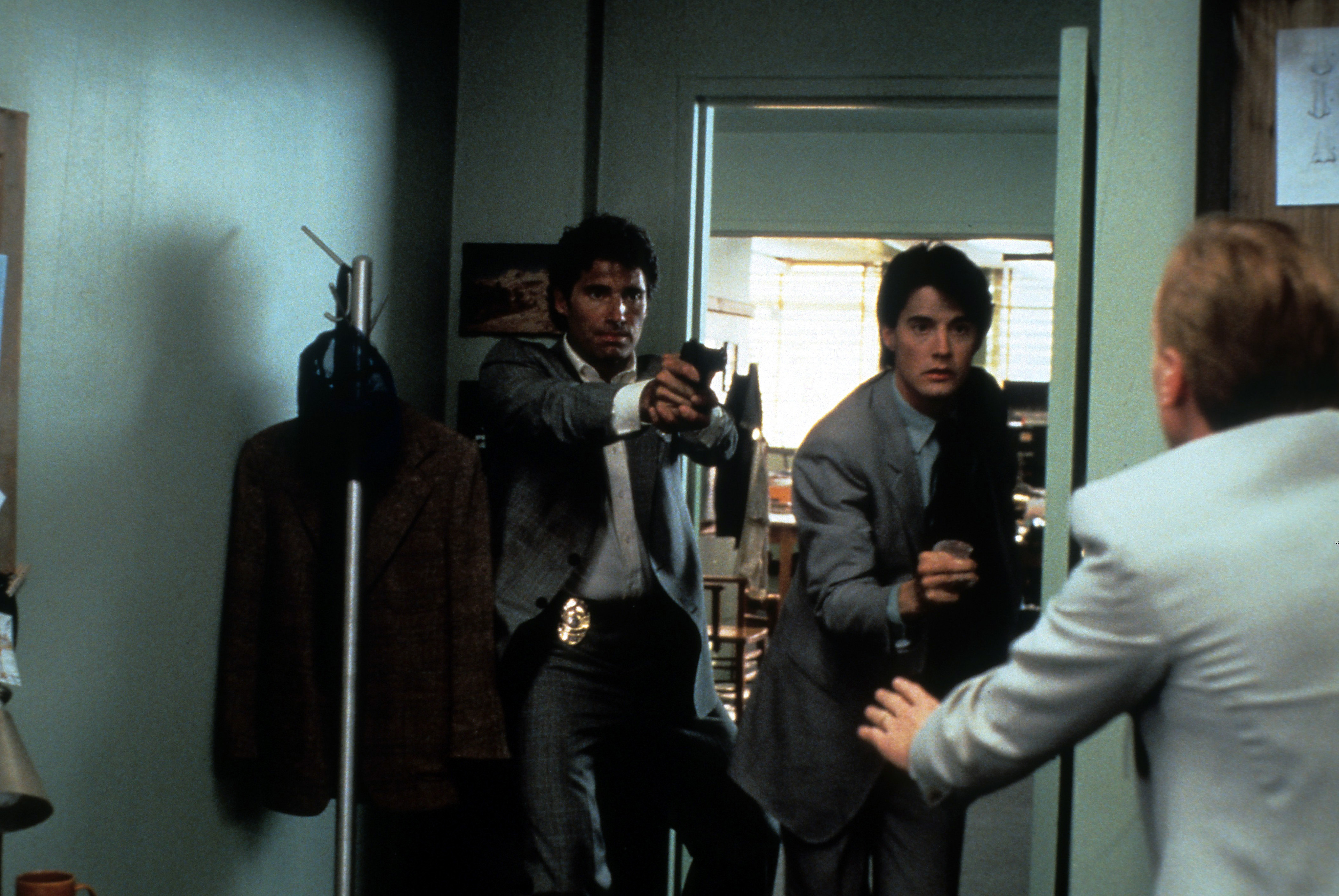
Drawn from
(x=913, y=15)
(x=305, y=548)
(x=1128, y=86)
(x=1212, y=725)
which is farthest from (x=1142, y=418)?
(x=913, y=15)

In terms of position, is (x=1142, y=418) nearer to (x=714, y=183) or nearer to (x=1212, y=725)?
(x=1212, y=725)

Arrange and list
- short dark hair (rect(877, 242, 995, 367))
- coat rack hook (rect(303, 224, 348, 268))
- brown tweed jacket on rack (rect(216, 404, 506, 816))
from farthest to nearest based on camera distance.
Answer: brown tweed jacket on rack (rect(216, 404, 506, 816)) < coat rack hook (rect(303, 224, 348, 268)) < short dark hair (rect(877, 242, 995, 367))

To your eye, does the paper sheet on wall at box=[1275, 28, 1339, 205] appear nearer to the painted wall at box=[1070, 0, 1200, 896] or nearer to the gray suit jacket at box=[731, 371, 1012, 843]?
the painted wall at box=[1070, 0, 1200, 896]

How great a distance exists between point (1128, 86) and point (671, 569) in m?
1.24

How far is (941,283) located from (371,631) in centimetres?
124

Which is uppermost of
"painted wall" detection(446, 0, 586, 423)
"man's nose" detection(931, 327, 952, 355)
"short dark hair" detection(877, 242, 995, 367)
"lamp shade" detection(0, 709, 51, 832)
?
"painted wall" detection(446, 0, 586, 423)

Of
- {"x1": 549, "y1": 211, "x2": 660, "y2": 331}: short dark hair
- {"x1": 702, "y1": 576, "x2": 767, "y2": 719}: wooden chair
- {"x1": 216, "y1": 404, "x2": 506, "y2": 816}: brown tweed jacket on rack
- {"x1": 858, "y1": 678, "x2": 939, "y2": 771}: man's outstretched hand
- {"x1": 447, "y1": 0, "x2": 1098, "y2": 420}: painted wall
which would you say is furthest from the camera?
{"x1": 702, "y1": 576, "x2": 767, "y2": 719}: wooden chair

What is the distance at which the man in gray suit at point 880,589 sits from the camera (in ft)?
6.30

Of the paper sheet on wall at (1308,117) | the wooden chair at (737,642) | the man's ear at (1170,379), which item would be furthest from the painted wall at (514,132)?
the man's ear at (1170,379)

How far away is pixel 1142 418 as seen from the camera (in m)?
1.57

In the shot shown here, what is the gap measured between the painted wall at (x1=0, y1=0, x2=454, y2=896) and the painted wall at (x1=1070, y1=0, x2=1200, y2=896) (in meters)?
1.42

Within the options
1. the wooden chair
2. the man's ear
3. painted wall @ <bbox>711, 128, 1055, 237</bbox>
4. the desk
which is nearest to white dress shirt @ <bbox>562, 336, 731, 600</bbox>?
the man's ear

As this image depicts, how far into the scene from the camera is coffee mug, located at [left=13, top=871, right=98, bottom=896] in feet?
5.29

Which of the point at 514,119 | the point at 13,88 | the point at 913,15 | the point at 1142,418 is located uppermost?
the point at 913,15
